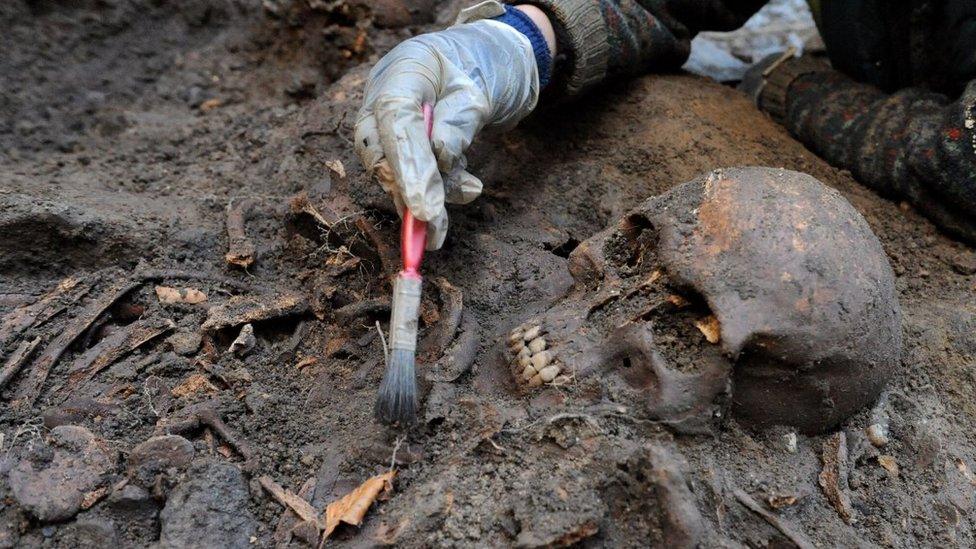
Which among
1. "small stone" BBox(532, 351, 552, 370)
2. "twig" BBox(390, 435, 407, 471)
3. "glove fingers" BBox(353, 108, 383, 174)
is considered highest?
"glove fingers" BBox(353, 108, 383, 174)

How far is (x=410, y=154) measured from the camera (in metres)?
1.98

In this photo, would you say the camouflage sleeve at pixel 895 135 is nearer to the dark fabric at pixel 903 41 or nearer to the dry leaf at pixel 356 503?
the dark fabric at pixel 903 41

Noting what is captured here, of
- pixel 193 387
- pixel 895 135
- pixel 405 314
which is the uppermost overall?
pixel 405 314

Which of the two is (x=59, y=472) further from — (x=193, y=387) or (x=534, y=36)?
(x=534, y=36)

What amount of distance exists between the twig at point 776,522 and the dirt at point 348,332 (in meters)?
0.01

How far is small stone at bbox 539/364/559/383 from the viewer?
6.35 feet

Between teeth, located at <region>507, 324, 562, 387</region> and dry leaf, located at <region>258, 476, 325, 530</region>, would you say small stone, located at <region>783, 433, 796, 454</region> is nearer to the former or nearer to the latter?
teeth, located at <region>507, 324, 562, 387</region>

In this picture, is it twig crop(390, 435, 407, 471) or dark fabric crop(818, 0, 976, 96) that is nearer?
twig crop(390, 435, 407, 471)

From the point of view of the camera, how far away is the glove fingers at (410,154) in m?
1.96

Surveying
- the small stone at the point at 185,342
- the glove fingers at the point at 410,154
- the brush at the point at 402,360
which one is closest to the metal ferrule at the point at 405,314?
the brush at the point at 402,360

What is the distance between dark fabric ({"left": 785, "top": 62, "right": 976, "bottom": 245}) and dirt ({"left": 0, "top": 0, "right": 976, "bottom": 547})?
3.1 inches

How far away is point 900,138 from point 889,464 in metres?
1.26

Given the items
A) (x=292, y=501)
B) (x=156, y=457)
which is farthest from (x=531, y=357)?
(x=156, y=457)

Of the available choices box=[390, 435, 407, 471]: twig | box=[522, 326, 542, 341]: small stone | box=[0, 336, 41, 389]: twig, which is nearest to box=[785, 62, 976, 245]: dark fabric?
box=[522, 326, 542, 341]: small stone
